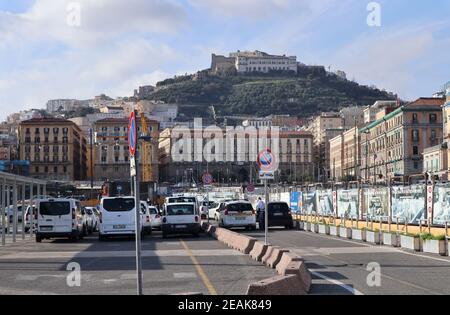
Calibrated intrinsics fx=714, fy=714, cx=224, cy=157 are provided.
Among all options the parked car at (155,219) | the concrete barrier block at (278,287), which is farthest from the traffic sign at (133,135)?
the parked car at (155,219)

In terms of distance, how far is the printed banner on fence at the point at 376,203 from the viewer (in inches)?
1235

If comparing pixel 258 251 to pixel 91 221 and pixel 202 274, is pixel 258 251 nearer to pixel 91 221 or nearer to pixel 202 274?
pixel 202 274

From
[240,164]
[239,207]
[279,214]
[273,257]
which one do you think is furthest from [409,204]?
[240,164]

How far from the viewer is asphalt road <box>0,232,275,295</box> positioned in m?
14.2

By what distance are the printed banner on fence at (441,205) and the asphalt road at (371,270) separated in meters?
2.19

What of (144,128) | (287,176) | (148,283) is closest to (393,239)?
(148,283)

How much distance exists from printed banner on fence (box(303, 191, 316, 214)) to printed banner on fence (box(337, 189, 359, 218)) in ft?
20.2

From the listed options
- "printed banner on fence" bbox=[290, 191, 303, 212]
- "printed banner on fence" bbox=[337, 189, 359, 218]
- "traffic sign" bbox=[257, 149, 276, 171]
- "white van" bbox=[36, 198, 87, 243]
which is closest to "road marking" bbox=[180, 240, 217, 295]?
"traffic sign" bbox=[257, 149, 276, 171]

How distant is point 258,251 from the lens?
2052cm

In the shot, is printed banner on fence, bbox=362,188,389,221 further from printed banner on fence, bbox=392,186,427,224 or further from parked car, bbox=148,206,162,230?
parked car, bbox=148,206,162,230

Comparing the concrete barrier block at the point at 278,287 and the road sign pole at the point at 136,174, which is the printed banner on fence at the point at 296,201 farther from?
the road sign pole at the point at 136,174
